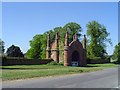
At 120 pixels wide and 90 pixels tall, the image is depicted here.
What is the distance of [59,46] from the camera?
3007 inches

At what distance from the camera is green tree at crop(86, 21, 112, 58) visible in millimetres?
105825

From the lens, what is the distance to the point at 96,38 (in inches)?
4262

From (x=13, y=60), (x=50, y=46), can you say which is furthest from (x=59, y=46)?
(x=13, y=60)

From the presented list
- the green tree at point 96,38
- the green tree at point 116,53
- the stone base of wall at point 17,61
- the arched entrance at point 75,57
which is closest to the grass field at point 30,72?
the stone base of wall at point 17,61

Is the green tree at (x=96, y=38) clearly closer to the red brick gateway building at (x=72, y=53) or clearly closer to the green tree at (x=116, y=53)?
the green tree at (x=116, y=53)

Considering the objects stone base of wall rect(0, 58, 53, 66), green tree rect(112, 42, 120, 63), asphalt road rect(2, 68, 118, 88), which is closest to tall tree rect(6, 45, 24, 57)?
green tree rect(112, 42, 120, 63)

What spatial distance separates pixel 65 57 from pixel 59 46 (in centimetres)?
984

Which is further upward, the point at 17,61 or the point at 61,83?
the point at 17,61

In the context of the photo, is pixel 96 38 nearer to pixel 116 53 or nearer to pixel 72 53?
pixel 116 53

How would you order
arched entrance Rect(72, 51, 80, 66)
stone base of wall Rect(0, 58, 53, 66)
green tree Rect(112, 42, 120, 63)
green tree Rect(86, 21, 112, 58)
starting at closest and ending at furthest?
stone base of wall Rect(0, 58, 53, 66)
arched entrance Rect(72, 51, 80, 66)
green tree Rect(86, 21, 112, 58)
green tree Rect(112, 42, 120, 63)

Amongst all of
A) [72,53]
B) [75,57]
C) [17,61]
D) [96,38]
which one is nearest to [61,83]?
[17,61]

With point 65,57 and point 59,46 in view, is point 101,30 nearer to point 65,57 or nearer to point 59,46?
point 59,46

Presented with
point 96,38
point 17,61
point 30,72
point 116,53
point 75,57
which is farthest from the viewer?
point 116,53

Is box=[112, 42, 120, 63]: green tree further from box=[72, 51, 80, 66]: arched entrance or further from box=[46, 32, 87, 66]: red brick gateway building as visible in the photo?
box=[72, 51, 80, 66]: arched entrance
